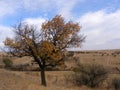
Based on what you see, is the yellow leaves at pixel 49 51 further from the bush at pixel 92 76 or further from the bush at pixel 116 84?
the bush at pixel 92 76

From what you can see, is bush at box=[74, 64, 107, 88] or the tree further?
bush at box=[74, 64, 107, 88]

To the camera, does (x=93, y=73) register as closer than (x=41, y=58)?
No

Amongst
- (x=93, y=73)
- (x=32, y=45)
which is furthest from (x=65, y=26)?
(x=93, y=73)

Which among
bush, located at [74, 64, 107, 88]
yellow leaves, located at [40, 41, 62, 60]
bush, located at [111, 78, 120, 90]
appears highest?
yellow leaves, located at [40, 41, 62, 60]

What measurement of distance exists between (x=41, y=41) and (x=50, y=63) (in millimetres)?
3468

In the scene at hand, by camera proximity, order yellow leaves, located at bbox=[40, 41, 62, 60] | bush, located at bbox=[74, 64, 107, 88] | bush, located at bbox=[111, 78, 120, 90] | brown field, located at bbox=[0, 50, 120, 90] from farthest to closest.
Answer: bush, located at bbox=[74, 64, 107, 88] → bush, located at bbox=[111, 78, 120, 90] → yellow leaves, located at bbox=[40, 41, 62, 60] → brown field, located at bbox=[0, 50, 120, 90]

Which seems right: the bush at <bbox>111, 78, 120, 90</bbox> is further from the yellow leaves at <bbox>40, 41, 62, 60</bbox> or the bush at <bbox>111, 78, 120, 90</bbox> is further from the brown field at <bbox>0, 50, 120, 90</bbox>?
the yellow leaves at <bbox>40, 41, 62, 60</bbox>

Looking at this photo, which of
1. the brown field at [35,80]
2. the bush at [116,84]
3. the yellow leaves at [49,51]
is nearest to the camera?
the brown field at [35,80]

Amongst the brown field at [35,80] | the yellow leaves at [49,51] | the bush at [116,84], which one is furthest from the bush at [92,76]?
the yellow leaves at [49,51]

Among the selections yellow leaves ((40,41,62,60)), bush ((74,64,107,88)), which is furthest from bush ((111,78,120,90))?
yellow leaves ((40,41,62,60))

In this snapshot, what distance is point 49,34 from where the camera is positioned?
4162cm

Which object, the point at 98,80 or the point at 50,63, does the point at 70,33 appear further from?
the point at 98,80

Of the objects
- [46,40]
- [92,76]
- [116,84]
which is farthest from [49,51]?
[92,76]

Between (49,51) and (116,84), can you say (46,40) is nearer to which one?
(49,51)
